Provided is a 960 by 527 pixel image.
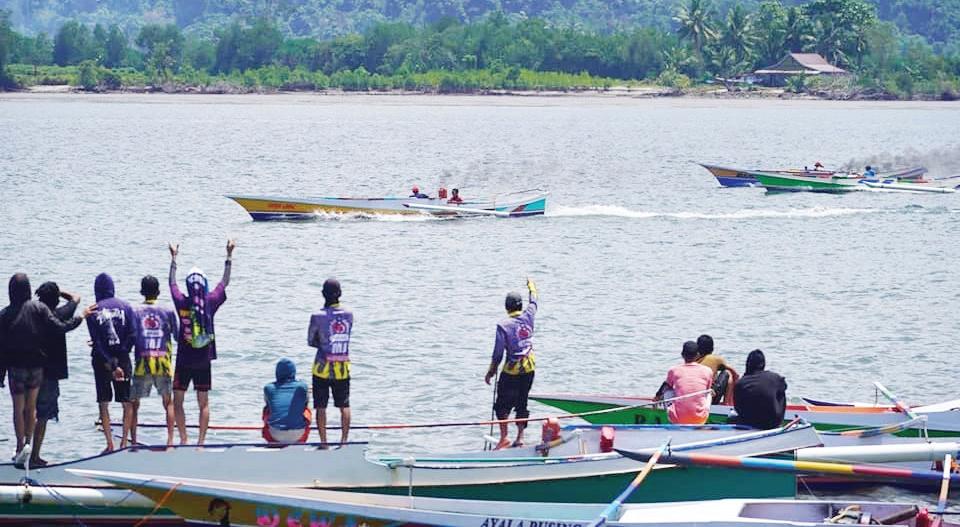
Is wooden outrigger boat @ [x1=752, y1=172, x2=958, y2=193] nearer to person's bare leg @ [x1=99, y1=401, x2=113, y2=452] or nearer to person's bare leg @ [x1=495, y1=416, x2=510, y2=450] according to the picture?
person's bare leg @ [x1=495, y1=416, x2=510, y2=450]

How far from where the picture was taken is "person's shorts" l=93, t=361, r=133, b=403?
56.7 ft

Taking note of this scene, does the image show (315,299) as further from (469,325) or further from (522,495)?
(522,495)

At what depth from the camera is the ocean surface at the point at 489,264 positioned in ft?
86.7

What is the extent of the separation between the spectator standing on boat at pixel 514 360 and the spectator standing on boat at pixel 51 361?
4.82 metres

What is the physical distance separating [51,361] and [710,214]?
42.9m

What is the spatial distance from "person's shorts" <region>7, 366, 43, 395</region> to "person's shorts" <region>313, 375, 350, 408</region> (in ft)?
9.96

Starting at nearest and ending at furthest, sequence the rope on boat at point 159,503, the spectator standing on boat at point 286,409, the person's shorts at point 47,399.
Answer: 1. the rope on boat at point 159,503
2. the spectator standing on boat at point 286,409
3. the person's shorts at point 47,399

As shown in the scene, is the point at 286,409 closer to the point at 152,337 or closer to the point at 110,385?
the point at 152,337

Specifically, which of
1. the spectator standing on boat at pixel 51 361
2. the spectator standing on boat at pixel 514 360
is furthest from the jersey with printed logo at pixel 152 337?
the spectator standing on boat at pixel 514 360

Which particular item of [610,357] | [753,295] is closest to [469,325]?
[610,357]

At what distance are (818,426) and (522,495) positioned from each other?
4.92 metres

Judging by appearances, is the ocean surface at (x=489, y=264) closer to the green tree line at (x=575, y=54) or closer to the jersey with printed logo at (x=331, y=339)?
the jersey with printed logo at (x=331, y=339)

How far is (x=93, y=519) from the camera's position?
54.3 ft

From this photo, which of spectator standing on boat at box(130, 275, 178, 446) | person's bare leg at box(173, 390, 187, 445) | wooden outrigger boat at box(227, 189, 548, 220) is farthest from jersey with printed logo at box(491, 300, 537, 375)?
wooden outrigger boat at box(227, 189, 548, 220)
